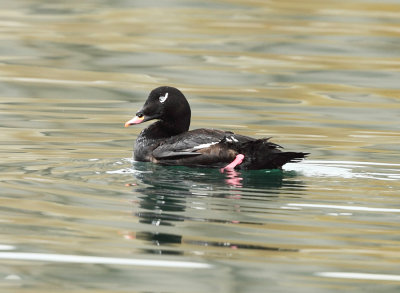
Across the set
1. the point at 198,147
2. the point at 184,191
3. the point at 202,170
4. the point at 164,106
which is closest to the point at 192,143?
the point at 198,147

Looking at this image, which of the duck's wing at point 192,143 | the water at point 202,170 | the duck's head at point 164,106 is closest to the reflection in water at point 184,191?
the water at point 202,170

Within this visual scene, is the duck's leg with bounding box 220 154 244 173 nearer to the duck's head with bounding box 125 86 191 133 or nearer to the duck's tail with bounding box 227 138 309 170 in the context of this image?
the duck's tail with bounding box 227 138 309 170

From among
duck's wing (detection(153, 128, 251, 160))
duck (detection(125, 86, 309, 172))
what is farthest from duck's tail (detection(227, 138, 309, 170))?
duck's wing (detection(153, 128, 251, 160))

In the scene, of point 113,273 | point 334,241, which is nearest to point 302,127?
point 334,241

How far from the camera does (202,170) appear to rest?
404 inches

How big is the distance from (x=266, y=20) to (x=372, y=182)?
10954 millimetres

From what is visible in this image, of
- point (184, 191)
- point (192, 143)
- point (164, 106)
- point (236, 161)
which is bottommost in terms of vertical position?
point (184, 191)

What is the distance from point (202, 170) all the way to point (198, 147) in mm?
214

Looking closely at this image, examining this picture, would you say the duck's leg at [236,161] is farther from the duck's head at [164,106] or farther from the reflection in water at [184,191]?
the duck's head at [164,106]

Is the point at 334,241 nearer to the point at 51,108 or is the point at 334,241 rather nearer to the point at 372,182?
the point at 372,182

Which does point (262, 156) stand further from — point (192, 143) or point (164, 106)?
point (164, 106)

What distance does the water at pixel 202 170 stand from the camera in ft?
23.1

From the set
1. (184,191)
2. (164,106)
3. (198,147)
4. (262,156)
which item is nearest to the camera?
(184,191)

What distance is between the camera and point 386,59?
57.1 ft
